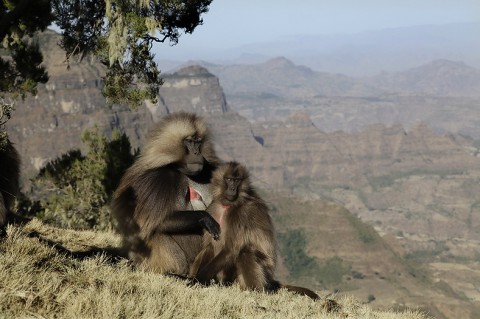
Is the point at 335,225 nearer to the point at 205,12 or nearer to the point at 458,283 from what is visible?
the point at 458,283

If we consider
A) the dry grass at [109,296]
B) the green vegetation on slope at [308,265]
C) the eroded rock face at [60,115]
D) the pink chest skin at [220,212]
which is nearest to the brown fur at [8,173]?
the dry grass at [109,296]

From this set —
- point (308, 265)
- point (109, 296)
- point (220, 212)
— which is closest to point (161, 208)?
point (220, 212)

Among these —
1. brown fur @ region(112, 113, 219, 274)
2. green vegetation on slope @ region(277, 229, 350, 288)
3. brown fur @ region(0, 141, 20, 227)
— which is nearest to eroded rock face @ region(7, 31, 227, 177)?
green vegetation on slope @ region(277, 229, 350, 288)

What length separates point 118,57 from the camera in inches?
423

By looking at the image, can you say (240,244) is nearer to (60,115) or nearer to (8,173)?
(8,173)

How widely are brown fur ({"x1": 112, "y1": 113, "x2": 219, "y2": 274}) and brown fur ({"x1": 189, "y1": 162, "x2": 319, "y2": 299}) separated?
0.93 feet

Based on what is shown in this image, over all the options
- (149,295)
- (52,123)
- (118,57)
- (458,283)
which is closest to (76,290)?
(149,295)

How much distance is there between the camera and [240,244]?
6.92m

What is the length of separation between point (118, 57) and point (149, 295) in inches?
259

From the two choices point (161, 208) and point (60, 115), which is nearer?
point (161, 208)

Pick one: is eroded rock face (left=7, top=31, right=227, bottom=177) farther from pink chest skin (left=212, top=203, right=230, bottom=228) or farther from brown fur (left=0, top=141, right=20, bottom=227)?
pink chest skin (left=212, top=203, right=230, bottom=228)

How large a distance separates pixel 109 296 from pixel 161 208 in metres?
2.31

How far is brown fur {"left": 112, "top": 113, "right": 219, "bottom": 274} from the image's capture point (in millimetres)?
6906

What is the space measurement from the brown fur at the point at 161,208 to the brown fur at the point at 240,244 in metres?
0.28
